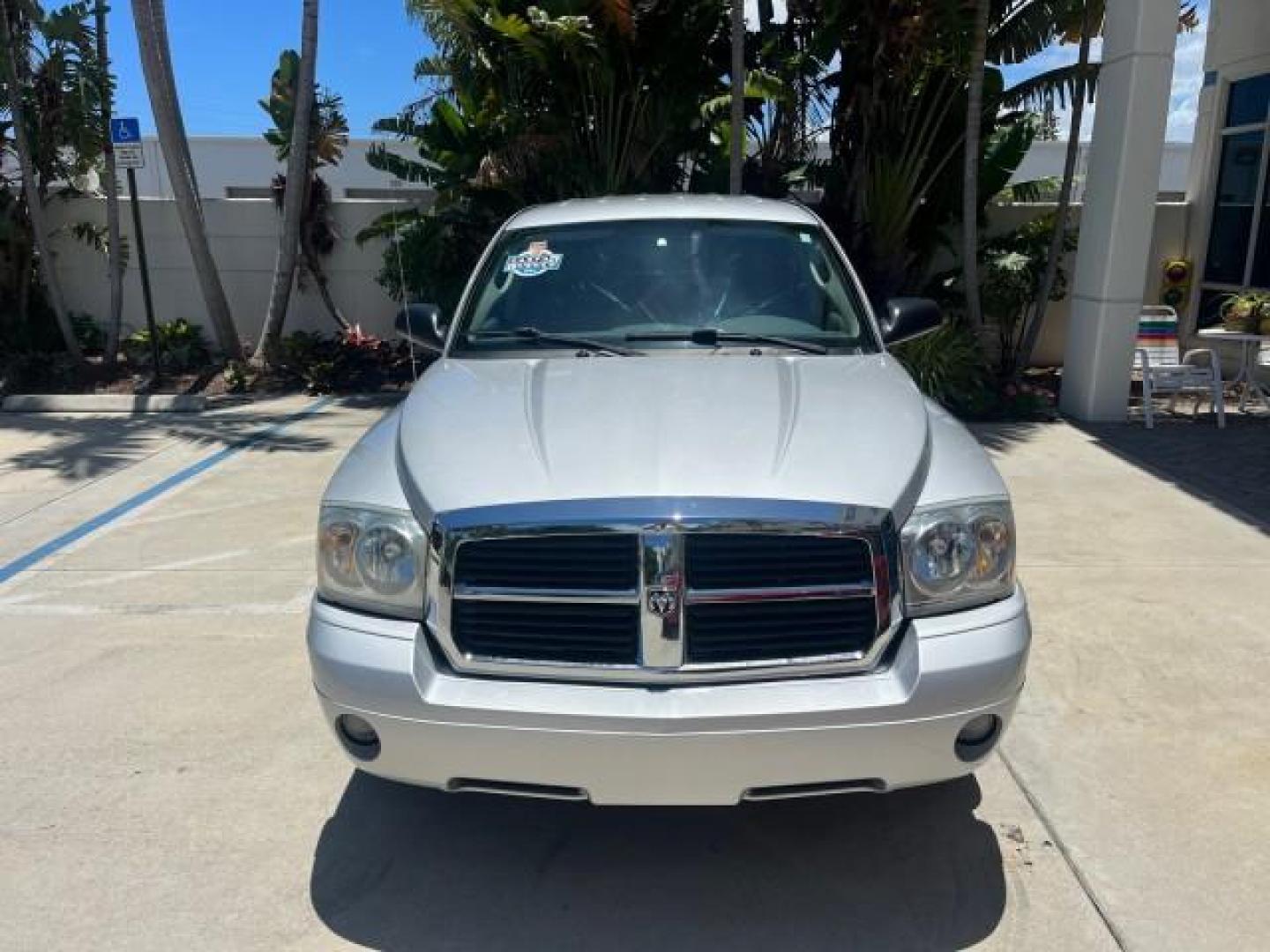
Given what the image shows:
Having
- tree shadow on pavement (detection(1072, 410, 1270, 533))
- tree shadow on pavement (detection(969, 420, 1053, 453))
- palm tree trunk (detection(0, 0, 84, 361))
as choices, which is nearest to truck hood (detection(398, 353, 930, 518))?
tree shadow on pavement (detection(1072, 410, 1270, 533))

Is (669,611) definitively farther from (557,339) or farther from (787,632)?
(557,339)

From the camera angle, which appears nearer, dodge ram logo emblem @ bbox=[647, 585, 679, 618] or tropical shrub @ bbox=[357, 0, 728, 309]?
dodge ram logo emblem @ bbox=[647, 585, 679, 618]

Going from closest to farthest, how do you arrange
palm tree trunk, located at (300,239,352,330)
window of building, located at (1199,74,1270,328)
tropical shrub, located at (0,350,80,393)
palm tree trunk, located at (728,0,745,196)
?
1. palm tree trunk, located at (728,0,745,196)
2. window of building, located at (1199,74,1270,328)
3. tropical shrub, located at (0,350,80,393)
4. palm tree trunk, located at (300,239,352,330)

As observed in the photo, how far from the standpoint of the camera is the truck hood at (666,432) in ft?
8.71

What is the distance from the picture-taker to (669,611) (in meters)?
2.56

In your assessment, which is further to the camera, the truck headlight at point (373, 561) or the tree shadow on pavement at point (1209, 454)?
the tree shadow on pavement at point (1209, 454)

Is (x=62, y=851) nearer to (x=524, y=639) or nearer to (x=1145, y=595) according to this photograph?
(x=524, y=639)

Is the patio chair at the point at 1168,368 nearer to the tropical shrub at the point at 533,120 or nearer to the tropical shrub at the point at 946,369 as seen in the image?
the tropical shrub at the point at 946,369

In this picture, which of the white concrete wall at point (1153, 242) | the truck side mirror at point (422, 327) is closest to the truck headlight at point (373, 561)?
the truck side mirror at point (422, 327)

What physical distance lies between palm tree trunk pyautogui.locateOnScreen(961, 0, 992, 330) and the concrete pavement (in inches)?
221

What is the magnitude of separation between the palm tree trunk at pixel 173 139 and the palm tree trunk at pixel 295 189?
0.60 m

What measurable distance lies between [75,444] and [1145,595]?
837cm

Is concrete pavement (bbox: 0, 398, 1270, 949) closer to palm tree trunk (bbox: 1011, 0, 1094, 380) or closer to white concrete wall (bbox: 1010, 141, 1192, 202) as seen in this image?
palm tree trunk (bbox: 1011, 0, 1094, 380)

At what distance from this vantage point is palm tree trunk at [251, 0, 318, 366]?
10.7 m
